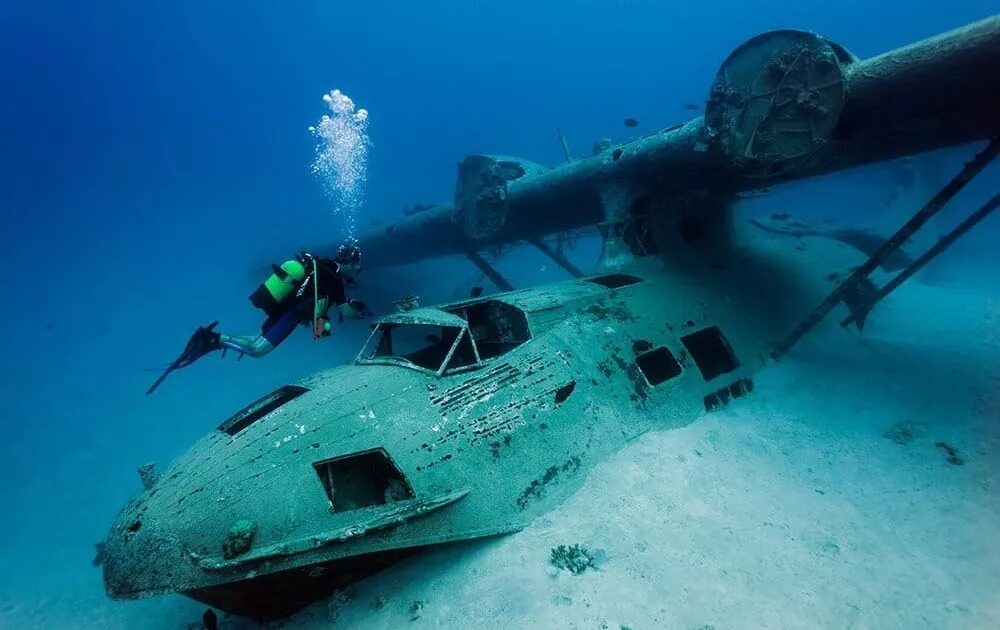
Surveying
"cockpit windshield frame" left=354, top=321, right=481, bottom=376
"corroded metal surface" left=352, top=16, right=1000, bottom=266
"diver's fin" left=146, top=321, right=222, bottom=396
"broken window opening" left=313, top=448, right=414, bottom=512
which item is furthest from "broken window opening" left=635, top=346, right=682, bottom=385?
"diver's fin" left=146, top=321, right=222, bottom=396

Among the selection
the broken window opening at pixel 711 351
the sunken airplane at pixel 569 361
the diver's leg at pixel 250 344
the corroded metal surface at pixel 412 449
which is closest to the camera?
the corroded metal surface at pixel 412 449

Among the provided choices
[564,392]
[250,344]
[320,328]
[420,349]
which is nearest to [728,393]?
[564,392]

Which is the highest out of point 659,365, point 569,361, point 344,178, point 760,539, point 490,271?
point 344,178

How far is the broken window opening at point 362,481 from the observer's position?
461 centimetres

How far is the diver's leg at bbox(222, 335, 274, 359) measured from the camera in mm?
8188

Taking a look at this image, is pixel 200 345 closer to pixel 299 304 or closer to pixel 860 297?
pixel 299 304

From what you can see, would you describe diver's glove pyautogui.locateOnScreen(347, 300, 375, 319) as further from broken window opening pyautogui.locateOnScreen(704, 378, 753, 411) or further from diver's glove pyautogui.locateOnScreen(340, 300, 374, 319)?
broken window opening pyautogui.locateOnScreen(704, 378, 753, 411)

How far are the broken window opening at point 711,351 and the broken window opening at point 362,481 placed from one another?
18.2ft

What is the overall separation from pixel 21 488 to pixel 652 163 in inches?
1002

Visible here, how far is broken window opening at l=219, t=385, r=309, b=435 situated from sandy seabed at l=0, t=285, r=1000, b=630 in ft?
6.69

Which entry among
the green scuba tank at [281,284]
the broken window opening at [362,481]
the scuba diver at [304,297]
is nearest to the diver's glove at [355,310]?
the scuba diver at [304,297]

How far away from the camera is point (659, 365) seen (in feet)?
25.1

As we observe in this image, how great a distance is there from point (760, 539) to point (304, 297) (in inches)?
272

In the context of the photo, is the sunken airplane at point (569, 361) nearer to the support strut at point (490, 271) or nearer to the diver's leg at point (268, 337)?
the diver's leg at point (268, 337)
